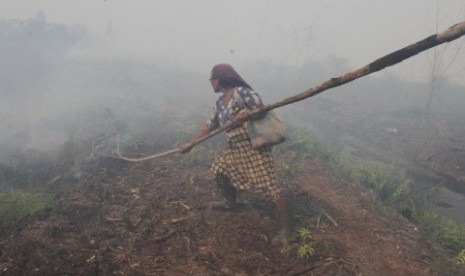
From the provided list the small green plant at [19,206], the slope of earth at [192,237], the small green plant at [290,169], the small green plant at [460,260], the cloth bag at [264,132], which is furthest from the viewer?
the small green plant at [290,169]

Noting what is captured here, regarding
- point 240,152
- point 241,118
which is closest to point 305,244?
point 240,152

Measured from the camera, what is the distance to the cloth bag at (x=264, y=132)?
154 inches

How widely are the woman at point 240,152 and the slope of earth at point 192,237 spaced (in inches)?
17.6

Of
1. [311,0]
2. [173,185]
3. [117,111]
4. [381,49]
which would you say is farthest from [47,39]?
[311,0]

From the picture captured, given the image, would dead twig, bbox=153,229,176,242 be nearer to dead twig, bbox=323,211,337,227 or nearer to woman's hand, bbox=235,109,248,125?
woman's hand, bbox=235,109,248,125

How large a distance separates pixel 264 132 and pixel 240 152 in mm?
493

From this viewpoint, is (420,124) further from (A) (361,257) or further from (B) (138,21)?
(B) (138,21)

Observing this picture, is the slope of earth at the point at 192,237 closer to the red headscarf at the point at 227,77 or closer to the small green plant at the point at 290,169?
the small green plant at the point at 290,169

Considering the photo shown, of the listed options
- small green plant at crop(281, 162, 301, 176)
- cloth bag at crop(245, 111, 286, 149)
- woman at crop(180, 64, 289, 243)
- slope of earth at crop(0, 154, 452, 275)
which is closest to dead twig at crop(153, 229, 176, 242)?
slope of earth at crop(0, 154, 452, 275)

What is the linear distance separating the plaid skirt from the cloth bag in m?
0.23

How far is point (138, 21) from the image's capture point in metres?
46.7

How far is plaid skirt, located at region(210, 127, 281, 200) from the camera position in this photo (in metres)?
4.16

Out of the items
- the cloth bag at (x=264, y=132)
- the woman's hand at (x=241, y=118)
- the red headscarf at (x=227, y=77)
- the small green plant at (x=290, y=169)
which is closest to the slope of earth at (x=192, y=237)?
the small green plant at (x=290, y=169)

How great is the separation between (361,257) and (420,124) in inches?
479
